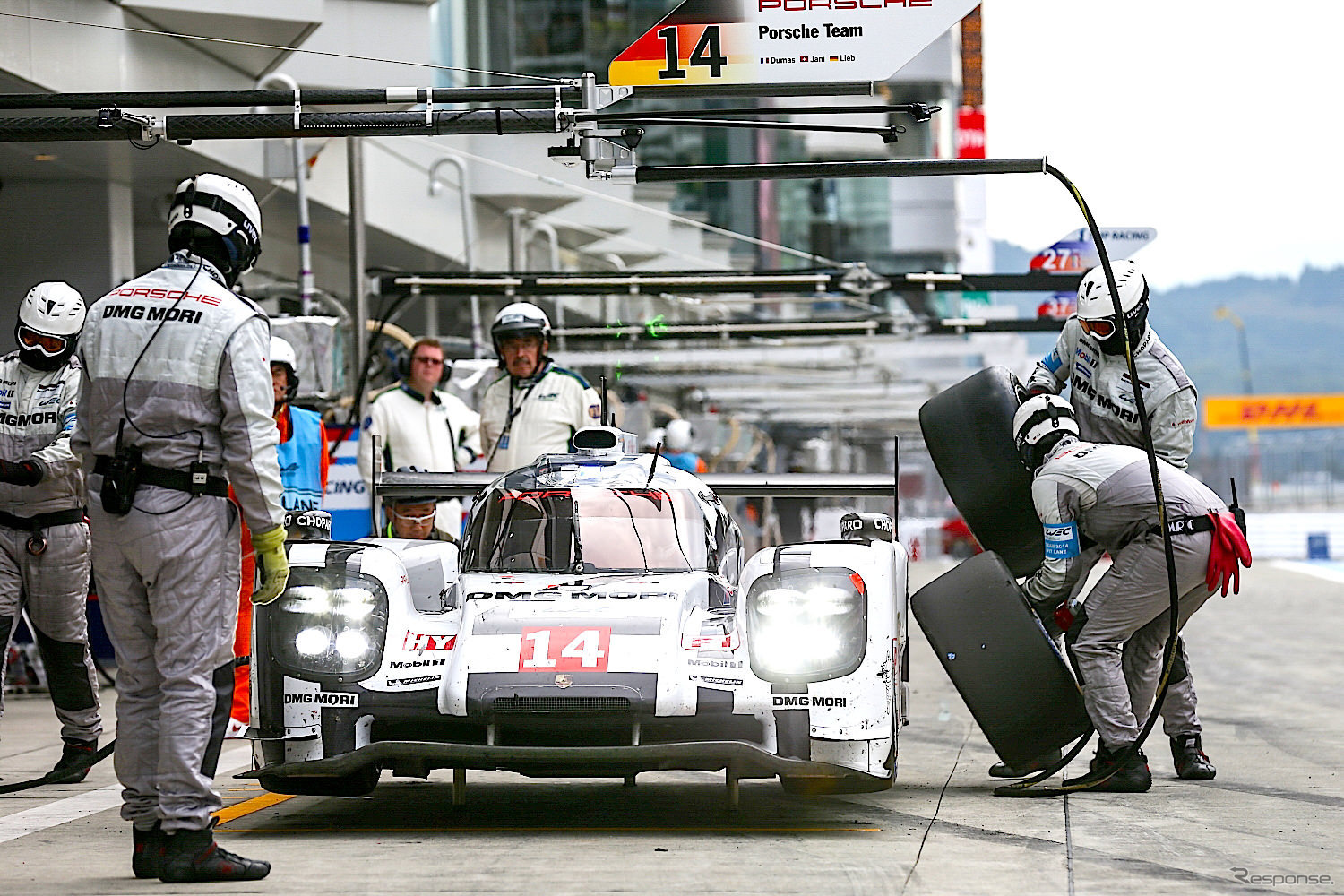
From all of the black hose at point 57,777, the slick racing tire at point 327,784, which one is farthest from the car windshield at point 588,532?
the black hose at point 57,777

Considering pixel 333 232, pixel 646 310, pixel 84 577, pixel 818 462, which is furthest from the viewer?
pixel 818 462

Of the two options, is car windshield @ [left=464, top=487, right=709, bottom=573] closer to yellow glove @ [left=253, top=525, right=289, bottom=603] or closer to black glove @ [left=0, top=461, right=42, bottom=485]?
yellow glove @ [left=253, top=525, right=289, bottom=603]

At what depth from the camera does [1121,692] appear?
705cm

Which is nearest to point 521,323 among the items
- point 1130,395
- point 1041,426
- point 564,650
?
point 1041,426

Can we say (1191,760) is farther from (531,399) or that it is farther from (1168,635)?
(531,399)

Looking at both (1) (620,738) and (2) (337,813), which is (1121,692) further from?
(2) (337,813)

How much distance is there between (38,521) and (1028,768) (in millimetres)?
4371

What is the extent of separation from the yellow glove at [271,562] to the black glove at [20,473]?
252 centimetres

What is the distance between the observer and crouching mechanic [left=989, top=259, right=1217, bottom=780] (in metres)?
7.62

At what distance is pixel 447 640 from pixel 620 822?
888 mm

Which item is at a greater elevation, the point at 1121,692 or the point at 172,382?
the point at 172,382

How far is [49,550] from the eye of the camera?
25.3 ft

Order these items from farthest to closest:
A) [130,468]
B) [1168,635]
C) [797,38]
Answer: [797,38] → [1168,635] → [130,468]

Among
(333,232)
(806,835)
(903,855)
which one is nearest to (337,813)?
(806,835)
